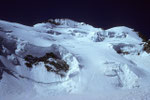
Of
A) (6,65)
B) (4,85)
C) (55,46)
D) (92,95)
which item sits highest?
(55,46)

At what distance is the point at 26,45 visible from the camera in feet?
60.2

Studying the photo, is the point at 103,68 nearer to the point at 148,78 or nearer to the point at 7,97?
the point at 148,78

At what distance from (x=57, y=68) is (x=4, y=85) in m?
6.38

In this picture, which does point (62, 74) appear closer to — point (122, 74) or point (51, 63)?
point (51, 63)

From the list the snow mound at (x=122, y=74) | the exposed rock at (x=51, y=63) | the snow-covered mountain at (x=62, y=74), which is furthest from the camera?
the exposed rock at (x=51, y=63)

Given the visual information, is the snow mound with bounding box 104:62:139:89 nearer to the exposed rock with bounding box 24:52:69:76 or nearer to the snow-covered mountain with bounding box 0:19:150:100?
the snow-covered mountain with bounding box 0:19:150:100

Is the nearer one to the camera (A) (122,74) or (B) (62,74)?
(A) (122,74)

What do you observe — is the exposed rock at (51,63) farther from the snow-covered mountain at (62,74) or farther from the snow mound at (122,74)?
the snow mound at (122,74)

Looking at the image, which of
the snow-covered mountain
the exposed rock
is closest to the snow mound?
the snow-covered mountain

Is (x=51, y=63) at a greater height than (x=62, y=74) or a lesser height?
greater

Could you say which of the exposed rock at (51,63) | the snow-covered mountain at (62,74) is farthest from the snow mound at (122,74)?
the exposed rock at (51,63)

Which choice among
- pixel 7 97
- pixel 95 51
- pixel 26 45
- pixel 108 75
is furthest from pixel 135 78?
pixel 26 45

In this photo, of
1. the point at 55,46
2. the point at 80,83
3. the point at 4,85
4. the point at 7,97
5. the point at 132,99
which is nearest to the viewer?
the point at 132,99

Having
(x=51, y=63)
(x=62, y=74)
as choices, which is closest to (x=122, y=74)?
(x=62, y=74)
